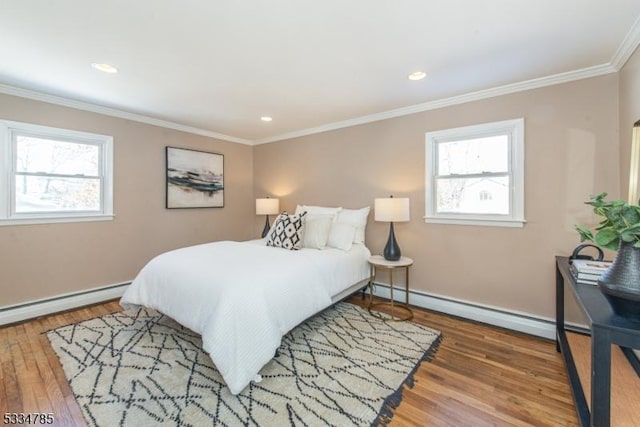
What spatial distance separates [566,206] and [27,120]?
5396 millimetres

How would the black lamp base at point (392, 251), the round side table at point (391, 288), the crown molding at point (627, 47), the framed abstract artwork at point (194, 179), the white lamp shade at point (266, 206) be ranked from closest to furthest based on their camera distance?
the crown molding at point (627, 47) → the round side table at point (391, 288) → the black lamp base at point (392, 251) → the framed abstract artwork at point (194, 179) → the white lamp shade at point (266, 206)

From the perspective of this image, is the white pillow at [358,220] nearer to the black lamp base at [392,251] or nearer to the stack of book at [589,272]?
the black lamp base at [392,251]

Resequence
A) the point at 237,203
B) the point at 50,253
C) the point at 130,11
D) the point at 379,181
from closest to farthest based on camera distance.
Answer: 1. the point at 130,11
2. the point at 50,253
3. the point at 379,181
4. the point at 237,203

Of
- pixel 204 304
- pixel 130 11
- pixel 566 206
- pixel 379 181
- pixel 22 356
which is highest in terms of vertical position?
pixel 130 11

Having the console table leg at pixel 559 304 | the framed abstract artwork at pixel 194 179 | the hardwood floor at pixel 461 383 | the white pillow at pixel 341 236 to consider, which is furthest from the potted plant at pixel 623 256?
the framed abstract artwork at pixel 194 179

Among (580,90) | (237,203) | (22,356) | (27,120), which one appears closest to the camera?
(22,356)

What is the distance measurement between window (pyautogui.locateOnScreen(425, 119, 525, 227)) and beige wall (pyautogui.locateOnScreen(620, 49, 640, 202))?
2.14ft

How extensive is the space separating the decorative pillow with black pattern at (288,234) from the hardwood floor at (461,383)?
1726 millimetres

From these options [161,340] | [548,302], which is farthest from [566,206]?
[161,340]

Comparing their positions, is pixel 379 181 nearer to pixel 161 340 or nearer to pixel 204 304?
pixel 204 304

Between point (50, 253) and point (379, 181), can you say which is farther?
point (379, 181)

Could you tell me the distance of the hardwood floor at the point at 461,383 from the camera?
1.65 meters

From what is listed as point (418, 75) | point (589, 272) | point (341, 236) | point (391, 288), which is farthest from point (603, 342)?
point (341, 236)

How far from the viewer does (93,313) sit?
3.12 m
